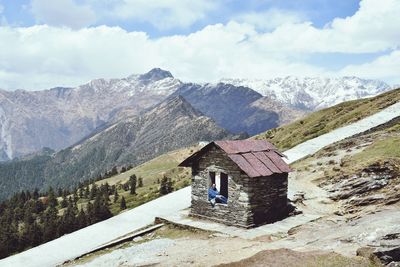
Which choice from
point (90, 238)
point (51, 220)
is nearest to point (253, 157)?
point (90, 238)

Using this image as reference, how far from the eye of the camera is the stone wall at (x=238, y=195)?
32.2m

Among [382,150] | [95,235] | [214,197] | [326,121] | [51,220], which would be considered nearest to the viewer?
[214,197]

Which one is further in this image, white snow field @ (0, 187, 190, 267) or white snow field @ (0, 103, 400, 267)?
white snow field @ (0, 103, 400, 267)

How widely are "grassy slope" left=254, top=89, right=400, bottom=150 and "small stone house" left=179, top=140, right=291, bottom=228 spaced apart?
2860 cm

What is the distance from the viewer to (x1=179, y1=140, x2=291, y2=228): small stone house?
32219mm

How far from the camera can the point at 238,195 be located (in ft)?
107

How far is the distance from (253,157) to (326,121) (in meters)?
43.2

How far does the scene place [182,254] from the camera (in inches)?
1062

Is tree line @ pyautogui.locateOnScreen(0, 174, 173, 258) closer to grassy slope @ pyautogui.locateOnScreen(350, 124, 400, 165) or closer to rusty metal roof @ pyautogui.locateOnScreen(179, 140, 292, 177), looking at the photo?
grassy slope @ pyautogui.locateOnScreen(350, 124, 400, 165)

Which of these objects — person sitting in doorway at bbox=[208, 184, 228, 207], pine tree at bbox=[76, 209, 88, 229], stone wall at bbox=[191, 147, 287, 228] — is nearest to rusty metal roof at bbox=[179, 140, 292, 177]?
stone wall at bbox=[191, 147, 287, 228]

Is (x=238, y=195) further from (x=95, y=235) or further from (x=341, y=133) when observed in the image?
(x=341, y=133)

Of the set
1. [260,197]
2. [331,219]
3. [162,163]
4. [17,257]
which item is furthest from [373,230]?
[162,163]

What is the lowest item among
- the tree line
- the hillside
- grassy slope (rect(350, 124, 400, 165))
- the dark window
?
the tree line

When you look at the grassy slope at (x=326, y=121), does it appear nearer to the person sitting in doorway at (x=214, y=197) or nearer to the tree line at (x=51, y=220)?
the tree line at (x=51, y=220)
